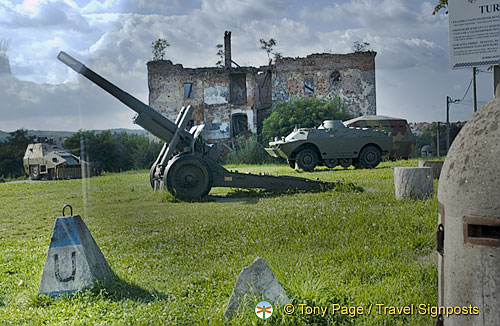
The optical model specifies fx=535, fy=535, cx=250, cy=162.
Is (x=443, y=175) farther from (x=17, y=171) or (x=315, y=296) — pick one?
(x=17, y=171)

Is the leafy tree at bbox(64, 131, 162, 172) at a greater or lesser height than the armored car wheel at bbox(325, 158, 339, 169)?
greater

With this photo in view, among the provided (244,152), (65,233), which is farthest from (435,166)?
(65,233)

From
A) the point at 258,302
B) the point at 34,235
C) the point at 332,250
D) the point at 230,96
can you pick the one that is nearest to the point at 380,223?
the point at 332,250

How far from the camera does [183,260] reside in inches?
101

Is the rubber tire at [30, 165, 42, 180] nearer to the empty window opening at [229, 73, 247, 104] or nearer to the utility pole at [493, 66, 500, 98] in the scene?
the empty window opening at [229, 73, 247, 104]

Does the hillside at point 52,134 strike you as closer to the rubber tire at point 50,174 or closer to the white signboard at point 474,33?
the rubber tire at point 50,174

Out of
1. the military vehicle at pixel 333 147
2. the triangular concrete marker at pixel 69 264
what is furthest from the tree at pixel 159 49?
the military vehicle at pixel 333 147

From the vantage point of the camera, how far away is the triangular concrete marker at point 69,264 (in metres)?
Result: 2.26

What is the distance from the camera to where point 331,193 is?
197 inches

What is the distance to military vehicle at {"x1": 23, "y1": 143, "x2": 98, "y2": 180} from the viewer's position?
1896 millimetres

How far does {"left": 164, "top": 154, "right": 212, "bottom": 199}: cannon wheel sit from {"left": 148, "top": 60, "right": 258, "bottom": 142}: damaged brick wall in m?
2.28

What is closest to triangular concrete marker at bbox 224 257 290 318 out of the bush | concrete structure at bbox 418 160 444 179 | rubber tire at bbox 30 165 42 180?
rubber tire at bbox 30 165 42 180

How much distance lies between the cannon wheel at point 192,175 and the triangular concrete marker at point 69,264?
2.93 meters

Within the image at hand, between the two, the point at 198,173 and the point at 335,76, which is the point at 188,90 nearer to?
the point at 198,173
